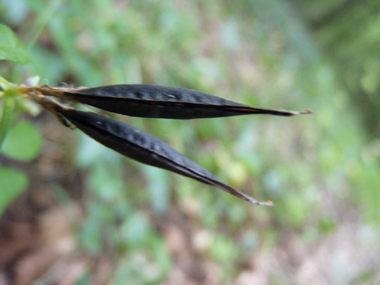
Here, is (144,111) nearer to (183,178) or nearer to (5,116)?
(5,116)

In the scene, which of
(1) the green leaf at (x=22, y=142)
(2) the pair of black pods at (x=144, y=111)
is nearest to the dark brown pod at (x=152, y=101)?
(2) the pair of black pods at (x=144, y=111)

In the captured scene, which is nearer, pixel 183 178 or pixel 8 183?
pixel 8 183

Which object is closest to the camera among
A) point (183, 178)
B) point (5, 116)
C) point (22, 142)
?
point (5, 116)

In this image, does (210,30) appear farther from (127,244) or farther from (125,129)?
(125,129)

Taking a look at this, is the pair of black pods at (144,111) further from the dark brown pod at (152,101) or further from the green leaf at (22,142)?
the green leaf at (22,142)

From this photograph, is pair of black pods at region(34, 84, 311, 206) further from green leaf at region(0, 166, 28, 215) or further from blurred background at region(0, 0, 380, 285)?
green leaf at region(0, 166, 28, 215)

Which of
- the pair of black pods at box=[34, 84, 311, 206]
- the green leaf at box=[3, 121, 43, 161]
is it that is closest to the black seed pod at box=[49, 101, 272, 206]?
the pair of black pods at box=[34, 84, 311, 206]

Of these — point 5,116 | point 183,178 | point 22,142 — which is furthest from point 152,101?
point 183,178

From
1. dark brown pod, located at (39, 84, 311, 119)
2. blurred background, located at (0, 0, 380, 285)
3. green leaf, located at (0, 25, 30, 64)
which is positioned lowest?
dark brown pod, located at (39, 84, 311, 119)
